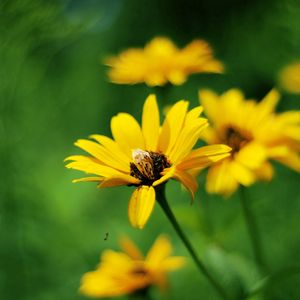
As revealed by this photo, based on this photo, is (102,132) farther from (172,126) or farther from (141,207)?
(141,207)

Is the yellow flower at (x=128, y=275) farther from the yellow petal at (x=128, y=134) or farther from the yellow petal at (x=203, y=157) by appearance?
the yellow petal at (x=203, y=157)

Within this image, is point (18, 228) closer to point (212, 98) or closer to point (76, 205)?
point (76, 205)

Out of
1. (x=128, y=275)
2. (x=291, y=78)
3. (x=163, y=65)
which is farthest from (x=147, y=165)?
(x=291, y=78)

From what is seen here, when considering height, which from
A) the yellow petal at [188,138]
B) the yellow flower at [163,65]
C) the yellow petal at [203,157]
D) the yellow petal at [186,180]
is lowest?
the yellow petal at [186,180]

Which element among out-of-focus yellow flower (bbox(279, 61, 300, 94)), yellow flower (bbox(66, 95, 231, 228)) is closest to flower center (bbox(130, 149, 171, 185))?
yellow flower (bbox(66, 95, 231, 228))

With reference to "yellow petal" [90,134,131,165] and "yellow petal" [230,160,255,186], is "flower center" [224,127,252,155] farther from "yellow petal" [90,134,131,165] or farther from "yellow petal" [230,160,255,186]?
"yellow petal" [90,134,131,165]

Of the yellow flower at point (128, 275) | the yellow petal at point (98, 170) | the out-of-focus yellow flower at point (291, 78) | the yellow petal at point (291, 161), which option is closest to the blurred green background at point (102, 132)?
the out-of-focus yellow flower at point (291, 78)
